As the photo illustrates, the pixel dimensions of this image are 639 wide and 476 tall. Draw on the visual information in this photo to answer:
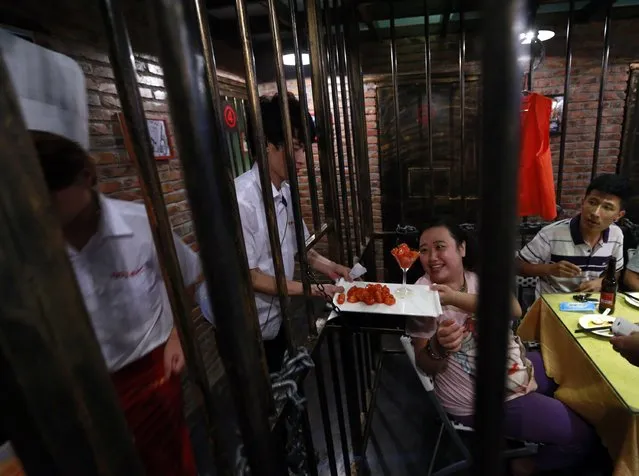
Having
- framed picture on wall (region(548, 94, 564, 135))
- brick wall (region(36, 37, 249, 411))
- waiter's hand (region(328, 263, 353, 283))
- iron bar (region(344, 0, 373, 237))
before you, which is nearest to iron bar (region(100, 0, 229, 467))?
waiter's hand (region(328, 263, 353, 283))

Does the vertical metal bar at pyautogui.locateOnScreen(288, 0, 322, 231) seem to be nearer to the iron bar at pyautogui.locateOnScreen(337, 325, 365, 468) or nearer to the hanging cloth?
the iron bar at pyautogui.locateOnScreen(337, 325, 365, 468)

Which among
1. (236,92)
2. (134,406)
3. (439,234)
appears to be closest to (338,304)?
(439,234)

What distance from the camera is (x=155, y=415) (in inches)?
58.0

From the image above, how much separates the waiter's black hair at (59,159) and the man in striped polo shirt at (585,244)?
9.27 ft

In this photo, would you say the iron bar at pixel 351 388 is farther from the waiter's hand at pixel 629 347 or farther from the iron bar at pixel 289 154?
the waiter's hand at pixel 629 347

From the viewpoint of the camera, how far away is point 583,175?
4309mm

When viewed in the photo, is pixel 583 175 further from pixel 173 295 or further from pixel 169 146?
pixel 173 295

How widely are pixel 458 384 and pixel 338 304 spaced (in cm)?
82

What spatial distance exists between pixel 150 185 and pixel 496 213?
0.42 metres

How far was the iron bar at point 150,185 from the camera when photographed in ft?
1.37

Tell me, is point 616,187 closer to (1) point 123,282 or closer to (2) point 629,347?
(2) point 629,347

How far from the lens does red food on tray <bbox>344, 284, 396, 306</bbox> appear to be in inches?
67.4

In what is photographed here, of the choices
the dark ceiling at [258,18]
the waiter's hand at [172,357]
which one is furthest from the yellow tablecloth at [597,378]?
the waiter's hand at [172,357]

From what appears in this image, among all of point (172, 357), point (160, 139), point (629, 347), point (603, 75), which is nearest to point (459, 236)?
point (629, 347)
